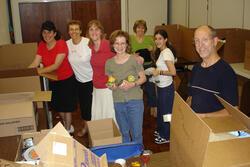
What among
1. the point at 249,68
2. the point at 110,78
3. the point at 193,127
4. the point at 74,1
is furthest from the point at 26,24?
the point at 193,127

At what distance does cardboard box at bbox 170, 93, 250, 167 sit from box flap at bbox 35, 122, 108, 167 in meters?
0.42

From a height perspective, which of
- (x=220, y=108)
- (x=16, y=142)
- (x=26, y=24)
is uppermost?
(x=26, y=24)

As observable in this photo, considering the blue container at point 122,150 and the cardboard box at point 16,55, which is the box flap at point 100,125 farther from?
the cardboard box at point 16,55

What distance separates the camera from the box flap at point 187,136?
1.22 m

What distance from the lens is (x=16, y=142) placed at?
1.87 meters

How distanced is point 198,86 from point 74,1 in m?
4.30

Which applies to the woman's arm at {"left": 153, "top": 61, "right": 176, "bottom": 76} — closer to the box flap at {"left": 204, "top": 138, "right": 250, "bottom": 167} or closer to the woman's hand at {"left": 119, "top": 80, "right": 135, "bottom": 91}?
the woman's hand at {"left": 119, "top": 80, "right": 135, "bottom": 91}

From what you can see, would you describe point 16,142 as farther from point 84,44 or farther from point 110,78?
point 84,44

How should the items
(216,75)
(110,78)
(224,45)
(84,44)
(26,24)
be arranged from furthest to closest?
(26,24) → (224,45) → (84,44) → (110,78) → (216,75)

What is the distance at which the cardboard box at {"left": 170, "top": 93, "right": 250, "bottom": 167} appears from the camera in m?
1.23

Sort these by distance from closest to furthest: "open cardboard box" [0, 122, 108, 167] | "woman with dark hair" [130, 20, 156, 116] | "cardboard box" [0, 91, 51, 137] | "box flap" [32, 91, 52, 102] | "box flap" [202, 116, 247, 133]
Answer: "open cardboard box" [0, 122, 108, 167] < "box flap" [202, 116, 247, 133] < "cardboard box" [0, 91, 51, 137] < "box flap" [32, 91, 52, 102] < "woman with dark hair" [130, 20, 156, 116]

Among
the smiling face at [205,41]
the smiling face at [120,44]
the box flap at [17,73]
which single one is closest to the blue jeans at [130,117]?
the smiling face at [120,44]

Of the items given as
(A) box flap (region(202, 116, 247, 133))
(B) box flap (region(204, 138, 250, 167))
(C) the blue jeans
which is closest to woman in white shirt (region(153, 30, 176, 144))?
(C) the blue jeans

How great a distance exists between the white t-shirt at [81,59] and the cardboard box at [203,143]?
70.1 inches
